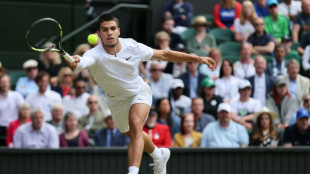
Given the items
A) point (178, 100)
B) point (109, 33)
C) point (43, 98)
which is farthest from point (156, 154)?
point (43, 98)

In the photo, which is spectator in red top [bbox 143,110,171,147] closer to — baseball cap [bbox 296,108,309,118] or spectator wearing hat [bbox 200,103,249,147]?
spectator wearing hat [bbox 200,103,249,147]

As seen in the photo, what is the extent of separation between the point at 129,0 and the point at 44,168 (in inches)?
265

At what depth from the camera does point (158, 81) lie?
42.8 ft

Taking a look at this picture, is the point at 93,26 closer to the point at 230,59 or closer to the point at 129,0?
the point at 129,0

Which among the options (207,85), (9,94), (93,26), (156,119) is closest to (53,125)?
(9,94)

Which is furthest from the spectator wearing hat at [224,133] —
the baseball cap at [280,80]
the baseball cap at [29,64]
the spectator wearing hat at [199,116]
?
the baseball cap at [29,64]

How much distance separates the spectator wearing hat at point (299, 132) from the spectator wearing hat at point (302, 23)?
139 inches

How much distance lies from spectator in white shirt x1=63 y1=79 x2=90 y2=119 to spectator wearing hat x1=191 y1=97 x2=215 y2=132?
1798mm

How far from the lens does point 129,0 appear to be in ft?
53.1

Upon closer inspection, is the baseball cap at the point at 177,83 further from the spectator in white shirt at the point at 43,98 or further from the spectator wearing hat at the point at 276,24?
the spectator wearing hat at the point at 276,24

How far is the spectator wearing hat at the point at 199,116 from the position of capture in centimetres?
1212

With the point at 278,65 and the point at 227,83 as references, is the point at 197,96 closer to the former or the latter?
the point at 227,83

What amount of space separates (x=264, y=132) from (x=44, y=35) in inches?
195

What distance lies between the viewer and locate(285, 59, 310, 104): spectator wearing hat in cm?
1286
